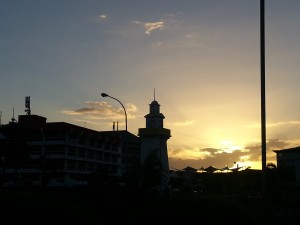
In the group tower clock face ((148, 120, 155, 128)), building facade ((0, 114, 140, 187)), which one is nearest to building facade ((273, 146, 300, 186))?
tower clock face ((148, 120, 155, 128))

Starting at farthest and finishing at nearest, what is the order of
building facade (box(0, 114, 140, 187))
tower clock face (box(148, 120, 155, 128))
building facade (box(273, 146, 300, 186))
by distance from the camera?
1. building facade (box(273, 146, 300, 186))
2. tower clock face (box(148, 120, 155, 128))
3. building facade (box(0, 114, 140, 187))

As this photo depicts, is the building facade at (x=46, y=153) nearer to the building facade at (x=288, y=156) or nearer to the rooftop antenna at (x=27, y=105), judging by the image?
the rooftop antenna at (x=27, y=105)

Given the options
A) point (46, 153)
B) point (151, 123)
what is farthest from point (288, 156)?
point (46, 153)

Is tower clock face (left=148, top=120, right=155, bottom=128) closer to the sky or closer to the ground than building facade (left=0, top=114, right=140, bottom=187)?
closer to the sky

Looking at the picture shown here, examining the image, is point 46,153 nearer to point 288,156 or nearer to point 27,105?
point 27,105

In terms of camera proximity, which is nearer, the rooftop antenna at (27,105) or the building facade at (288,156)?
the rooftop antenna at (27,105)

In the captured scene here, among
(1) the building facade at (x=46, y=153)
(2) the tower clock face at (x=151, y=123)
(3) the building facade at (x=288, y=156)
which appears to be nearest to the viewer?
(1) the building facade at (x=46, y=153)

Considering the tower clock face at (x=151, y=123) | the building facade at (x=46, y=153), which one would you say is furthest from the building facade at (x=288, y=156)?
the building facade at (x=46, y=153)

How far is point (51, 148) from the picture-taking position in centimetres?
8156

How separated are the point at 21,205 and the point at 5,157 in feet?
174

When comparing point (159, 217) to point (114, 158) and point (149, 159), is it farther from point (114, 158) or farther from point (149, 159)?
point (114, 158)

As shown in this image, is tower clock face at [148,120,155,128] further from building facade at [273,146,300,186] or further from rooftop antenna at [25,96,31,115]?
building facade at [273,146,300,186]

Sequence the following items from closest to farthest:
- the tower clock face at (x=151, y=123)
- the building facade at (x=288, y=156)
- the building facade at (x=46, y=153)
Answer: the building facade at (x=46, y=153)
the tower clock face at (x=151, y=123)
the building facade at (x=288, y=156)

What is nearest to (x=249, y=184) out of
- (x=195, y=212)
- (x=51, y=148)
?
(x=51, y=148)
